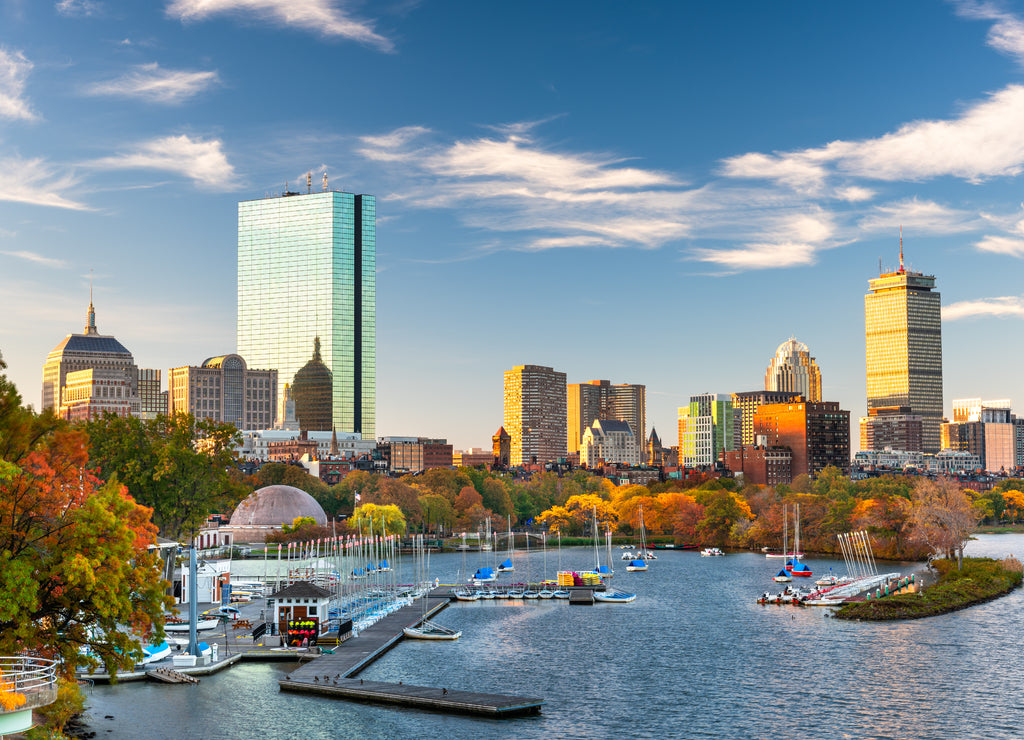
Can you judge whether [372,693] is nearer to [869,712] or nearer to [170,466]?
[869,712]

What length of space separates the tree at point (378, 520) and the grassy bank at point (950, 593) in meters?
89.2

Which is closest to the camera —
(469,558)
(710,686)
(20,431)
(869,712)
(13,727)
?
(13,727)

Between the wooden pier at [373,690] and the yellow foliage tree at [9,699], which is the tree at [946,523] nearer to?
the wooden pier at [373,690]

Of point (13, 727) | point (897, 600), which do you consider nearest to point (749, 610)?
point (897, 600)

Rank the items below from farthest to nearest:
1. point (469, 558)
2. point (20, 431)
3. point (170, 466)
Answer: point (469, 558)
point (170, 466)
point (20, 431)

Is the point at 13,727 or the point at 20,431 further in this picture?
the point at 20,431

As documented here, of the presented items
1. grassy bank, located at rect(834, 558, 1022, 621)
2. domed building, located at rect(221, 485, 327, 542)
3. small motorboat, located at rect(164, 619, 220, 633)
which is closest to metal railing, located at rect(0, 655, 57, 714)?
small motorboat, located at rect(164, 619, 220, 633)

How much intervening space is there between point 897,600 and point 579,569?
61593 millimetres

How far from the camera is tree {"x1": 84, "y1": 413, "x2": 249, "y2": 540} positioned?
110 metres

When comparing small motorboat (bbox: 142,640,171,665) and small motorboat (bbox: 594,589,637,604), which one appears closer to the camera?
small motorboat (bbox: 142,640,171,665)

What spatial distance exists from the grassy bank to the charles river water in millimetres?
2238

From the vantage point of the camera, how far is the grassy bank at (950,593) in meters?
106

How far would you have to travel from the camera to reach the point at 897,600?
359 feet

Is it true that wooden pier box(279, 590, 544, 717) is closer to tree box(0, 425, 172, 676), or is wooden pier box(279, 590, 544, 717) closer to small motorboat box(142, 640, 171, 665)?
small motorboat box(142, 640, 171, 665)
